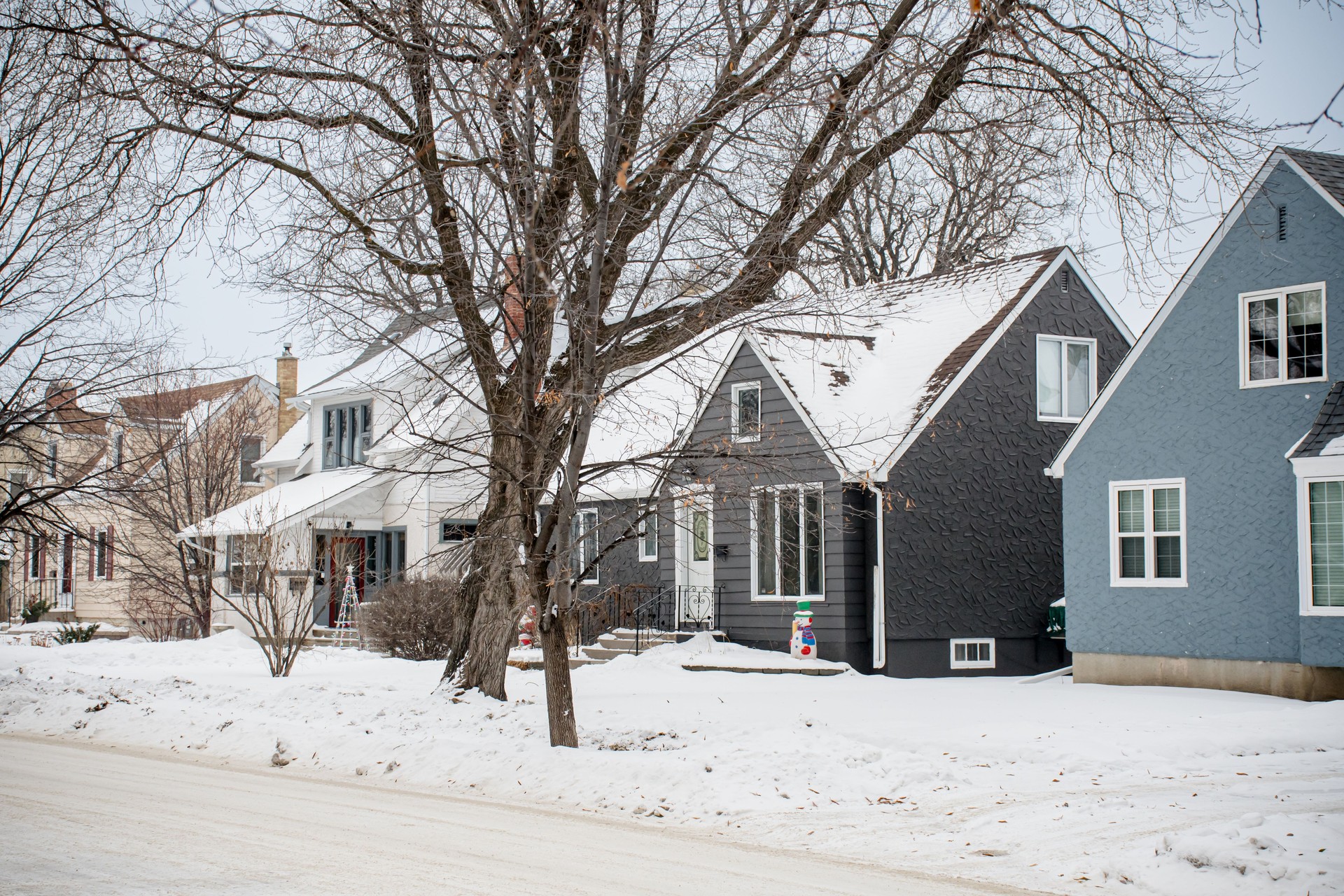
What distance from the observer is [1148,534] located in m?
17.7

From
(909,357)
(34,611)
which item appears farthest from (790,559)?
(34,611)

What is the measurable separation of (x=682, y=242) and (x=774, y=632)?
11.0 m

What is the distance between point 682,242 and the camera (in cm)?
1139

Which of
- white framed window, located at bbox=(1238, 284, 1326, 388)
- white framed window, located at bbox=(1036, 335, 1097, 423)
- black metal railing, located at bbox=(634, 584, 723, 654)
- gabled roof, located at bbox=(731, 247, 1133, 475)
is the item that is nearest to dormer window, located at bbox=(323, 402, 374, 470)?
black metal railing, located at bbox=(634, 584, 723, 654)

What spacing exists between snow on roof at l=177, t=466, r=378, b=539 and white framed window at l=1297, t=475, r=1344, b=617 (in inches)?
683

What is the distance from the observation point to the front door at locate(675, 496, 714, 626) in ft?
73.4

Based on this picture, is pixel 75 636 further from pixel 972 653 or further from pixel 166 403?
pixel 972 653

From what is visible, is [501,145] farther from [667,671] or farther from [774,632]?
[774,632]

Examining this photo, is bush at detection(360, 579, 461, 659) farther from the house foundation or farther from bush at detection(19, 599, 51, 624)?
bush at detection(19, 599, 51, 624)

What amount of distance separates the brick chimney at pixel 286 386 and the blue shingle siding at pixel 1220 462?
2854 cm

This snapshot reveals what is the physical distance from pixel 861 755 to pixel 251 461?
32.5 m

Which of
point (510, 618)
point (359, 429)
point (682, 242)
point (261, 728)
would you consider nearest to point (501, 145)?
point (682, 242)

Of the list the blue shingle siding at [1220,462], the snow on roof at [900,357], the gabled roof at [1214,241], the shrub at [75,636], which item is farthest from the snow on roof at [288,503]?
the blue shingle siding at [1220,462]

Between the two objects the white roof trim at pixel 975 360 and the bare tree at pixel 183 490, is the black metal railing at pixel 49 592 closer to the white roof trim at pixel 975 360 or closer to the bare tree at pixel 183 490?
the bare tree at pixel 183 490
